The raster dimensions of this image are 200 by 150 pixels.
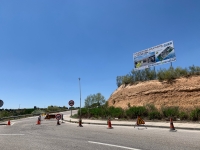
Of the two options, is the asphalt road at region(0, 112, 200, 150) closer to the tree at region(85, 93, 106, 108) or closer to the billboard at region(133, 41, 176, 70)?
the billboard at region(133, 41, 176, 70)

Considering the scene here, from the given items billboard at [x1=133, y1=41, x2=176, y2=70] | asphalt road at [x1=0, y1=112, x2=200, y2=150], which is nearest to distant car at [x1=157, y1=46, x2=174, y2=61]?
billboard at [x1=133, y1=41, x2=176, y2=70]

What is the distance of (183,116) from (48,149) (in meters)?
12.2

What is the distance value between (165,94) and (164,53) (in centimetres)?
726

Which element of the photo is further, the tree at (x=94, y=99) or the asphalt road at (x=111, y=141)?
the tree at (x=94, y=99)

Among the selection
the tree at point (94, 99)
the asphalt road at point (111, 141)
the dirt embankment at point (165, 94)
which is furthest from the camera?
the tree at point (94, 99)

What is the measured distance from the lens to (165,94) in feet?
71.4

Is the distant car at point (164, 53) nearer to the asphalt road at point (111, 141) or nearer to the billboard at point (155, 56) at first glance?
the billboard at point (155, 56)

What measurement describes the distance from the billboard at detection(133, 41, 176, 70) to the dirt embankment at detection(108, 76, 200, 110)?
383cm

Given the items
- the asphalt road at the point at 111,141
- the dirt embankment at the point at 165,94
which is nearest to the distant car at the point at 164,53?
the dirt embankment at the point at 165,94

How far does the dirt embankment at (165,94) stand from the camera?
19266 millimetres

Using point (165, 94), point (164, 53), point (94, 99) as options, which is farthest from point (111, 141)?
point (94, 99)

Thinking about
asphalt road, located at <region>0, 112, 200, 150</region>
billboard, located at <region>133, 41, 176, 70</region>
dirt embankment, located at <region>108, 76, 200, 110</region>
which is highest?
billboard, located at <region>133, 41, 176, 70</region>

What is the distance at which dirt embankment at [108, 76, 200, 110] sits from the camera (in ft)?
63.2

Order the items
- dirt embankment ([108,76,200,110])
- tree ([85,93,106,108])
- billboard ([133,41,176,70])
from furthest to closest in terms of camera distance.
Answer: tree ([85,93,106,108]), billboard ([133,41,176,70]), dirt embankment ([108,76,200,110])
